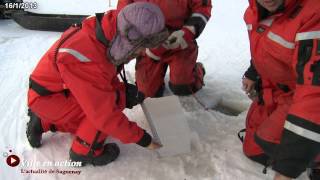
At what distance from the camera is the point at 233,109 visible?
9.21 feet

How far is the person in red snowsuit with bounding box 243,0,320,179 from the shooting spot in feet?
5.08

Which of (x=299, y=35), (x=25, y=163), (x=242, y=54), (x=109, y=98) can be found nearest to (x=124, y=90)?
(x=109, y=98)

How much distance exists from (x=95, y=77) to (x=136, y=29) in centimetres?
34

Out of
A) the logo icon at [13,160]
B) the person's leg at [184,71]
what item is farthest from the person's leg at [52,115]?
the person's leg at [184,71]

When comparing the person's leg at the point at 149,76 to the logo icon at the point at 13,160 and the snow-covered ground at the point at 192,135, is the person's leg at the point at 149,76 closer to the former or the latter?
the snow-covered ground at the point at 192,135

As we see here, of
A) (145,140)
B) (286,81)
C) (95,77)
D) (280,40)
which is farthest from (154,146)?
(280,40)

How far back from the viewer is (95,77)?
Answer: 6.27ft

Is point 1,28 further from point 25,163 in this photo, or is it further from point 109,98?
point 109,98

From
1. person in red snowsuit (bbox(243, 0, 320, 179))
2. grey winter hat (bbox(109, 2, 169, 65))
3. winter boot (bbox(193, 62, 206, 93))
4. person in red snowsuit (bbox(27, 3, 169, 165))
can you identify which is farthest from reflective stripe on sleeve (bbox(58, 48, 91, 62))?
winter boot (bbox(193, 62, 206, 93))

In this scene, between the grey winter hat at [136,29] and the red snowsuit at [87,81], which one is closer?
the grey winter hat at [136,29]

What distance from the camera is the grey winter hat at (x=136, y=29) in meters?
1.75

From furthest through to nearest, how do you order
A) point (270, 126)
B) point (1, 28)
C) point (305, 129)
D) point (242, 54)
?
point (1, 28), point (242, 54), point (270, 126), point (305, 129)

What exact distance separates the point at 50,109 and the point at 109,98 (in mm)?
421

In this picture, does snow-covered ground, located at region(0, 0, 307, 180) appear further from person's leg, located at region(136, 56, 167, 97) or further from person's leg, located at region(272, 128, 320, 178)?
person's leg, located at region(272, 128, 320, 178)
